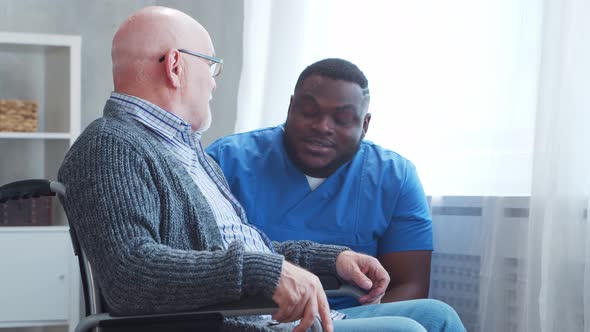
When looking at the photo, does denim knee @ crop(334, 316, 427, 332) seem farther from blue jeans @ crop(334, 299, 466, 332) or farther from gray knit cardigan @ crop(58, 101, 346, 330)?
gray knit cardigan @ crop(58, 101, 346, 330)

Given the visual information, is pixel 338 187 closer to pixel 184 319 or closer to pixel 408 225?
pixel 408 225

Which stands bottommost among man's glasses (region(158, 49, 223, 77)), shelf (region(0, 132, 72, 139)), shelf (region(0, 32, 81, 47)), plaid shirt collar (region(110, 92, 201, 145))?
shelf (region(0, 132, 72, 139))

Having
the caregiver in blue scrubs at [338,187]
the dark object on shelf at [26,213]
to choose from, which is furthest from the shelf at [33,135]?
the caregiver in blue scrubs at [338,187]

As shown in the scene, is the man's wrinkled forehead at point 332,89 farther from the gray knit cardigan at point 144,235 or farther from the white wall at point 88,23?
the white wall at point 88,23

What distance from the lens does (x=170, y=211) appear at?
1.29 metres

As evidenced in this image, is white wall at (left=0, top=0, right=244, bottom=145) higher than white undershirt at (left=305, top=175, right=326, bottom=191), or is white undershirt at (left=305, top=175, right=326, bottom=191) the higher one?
white wall at (left=0, top=0, right=244, bottom=145)

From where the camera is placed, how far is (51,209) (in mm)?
3396

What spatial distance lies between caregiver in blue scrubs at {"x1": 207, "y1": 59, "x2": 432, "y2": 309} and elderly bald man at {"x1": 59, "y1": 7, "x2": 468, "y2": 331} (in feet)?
1.43

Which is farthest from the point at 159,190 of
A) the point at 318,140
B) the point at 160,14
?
the point at 318,140

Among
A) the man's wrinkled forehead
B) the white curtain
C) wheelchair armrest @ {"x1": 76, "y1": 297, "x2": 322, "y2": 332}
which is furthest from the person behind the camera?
the man's wrinkled forehead

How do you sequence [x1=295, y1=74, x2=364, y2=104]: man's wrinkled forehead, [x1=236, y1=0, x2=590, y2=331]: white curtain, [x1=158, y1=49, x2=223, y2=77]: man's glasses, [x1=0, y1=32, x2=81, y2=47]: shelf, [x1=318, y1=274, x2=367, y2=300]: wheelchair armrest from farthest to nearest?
1. [x1=0, y1=32, x2=81, y2=47]: shelf
2. [x1=295, y1=74, x2=364, y2=104]: man's wrinkled forehead
3. [x1=236, y1=0, x2=590, y2=331]: white curtain
4. [x1=318, y1=274, x2=367, y2=300]: wheelchair armrest
5. [x1=158, y1=49, x2=223, y2=77]: man's glasses

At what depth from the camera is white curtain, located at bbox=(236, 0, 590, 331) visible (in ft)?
6.31

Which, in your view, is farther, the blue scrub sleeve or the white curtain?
the blue scrub sleeve

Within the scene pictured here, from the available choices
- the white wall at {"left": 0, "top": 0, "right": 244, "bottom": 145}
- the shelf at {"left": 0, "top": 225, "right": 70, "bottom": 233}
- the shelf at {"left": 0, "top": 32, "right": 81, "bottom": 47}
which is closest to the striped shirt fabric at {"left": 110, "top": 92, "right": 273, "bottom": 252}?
the shelf at {"left": 0, "top": 225, "right": 70, "bottom": 233}
